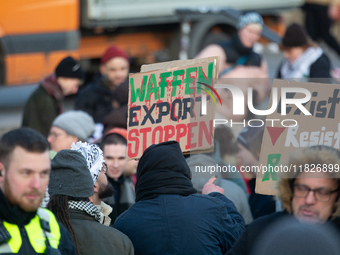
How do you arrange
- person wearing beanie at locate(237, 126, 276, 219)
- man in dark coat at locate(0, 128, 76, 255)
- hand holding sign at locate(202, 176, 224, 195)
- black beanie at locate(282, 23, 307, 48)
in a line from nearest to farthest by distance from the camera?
1. man in dark coat at locate(0, 128, 76, 255)
2. hand holding sign at locate(202, 176, 224, 195)
3. person wearing beanie at locate(237, 126, 276, 219)
4. black beanie at locate(282, 23, 307, 48)

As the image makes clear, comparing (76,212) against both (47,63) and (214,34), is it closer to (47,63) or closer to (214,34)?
(47,63)

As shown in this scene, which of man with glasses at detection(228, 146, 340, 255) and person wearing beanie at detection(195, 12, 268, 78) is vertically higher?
person wearing beanie at detection(195, 12, 268, 78)

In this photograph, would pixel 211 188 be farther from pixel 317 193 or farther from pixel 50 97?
pixel 50 97

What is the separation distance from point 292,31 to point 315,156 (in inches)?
158

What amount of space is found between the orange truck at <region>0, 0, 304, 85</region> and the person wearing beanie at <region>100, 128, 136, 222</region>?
3.88m

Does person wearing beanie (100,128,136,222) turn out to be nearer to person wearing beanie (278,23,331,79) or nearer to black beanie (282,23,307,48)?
person wearing beanie (278,23,331,79)

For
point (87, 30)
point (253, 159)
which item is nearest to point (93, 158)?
point (253, 159)

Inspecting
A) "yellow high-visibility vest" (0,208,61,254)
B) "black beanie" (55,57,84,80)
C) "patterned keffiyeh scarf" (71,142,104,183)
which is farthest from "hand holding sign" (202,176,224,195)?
"black beanie" (55,57,84,80)

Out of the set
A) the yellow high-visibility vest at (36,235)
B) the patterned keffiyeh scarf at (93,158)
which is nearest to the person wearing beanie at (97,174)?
the patterned keffiyeh scarf at (93,158)

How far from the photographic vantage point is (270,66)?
954 cm

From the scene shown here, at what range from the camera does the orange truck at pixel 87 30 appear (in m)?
7.64

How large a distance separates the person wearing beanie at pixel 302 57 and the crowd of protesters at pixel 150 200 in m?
1.97

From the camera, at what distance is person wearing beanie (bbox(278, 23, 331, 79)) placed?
6020 mm

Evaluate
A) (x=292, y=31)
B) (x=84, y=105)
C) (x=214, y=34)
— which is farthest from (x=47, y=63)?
(x=292, y=31)
